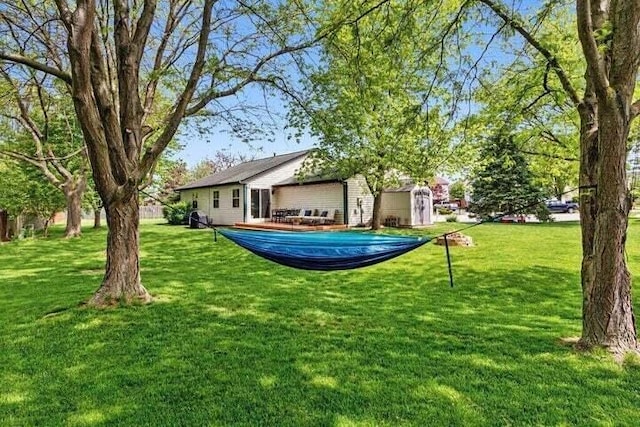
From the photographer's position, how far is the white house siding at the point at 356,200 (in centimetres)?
1602

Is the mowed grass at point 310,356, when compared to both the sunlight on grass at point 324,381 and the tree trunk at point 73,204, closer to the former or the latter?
the sunlight on grass at point 324,381

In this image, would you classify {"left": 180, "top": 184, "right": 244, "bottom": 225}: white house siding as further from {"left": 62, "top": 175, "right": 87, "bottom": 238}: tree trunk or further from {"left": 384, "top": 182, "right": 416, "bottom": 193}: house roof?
{"left": 384, "top": 182, "right": 416, "bottom": 193}: house roof

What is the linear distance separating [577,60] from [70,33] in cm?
555

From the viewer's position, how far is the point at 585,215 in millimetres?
3406

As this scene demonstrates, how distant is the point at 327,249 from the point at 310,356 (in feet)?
5.21

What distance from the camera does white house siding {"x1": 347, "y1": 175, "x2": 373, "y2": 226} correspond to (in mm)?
16016

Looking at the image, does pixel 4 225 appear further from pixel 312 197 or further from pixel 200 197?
pixel 312 197

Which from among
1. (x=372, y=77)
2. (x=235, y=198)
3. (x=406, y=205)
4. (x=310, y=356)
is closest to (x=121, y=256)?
(x=310, y=356)

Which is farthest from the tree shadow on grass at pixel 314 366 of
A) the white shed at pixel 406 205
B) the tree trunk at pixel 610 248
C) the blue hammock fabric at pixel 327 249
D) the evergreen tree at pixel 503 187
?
the evergreen tree at pixel 503 187

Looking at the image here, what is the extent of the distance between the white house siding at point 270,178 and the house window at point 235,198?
779 mm

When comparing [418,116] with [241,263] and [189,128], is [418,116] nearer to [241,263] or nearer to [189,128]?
[241,263]

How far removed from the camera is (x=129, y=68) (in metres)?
5.03

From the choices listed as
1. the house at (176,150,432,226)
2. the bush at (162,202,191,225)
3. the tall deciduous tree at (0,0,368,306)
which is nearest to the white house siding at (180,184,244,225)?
the house at (176,150,432,226)

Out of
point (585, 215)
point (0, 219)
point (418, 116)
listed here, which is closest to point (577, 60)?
point (418, 116)
